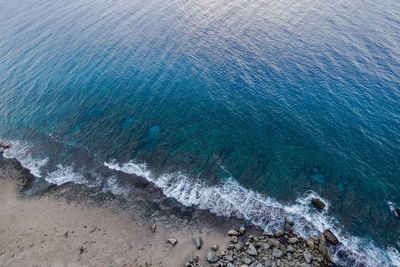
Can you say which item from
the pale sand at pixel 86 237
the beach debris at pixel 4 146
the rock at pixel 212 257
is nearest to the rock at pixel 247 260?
the rock at pixel 212 257

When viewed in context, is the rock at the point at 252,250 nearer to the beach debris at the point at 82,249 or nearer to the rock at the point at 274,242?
the rock at the point at 274,242

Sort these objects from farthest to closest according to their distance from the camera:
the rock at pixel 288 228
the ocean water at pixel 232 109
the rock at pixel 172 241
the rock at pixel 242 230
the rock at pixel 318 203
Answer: the ocean water at pixel 232 109
the rock at pixel 318 203
the rock at pixel 242 230
the rock at pixel 288 228
the rock at pixel 172 241

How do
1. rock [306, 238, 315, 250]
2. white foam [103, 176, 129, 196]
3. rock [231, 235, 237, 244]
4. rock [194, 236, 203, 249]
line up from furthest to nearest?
1. white foam [103, 176, 129, 196]
2. rock [231, 235, 237, 244]
3. rock [194, 236, 203, 249]
4. rock [306, 238, 315, 250]

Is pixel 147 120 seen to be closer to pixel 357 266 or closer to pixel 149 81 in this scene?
pixel 149 81

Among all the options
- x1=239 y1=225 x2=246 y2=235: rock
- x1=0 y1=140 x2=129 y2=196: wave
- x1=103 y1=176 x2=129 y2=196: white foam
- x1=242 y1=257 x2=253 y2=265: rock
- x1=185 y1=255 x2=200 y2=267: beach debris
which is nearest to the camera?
x1=242 y1=257 x2=253 y2=265: rock

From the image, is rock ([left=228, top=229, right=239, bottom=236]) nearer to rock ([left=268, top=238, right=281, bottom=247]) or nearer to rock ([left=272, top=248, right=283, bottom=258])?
rock ([left=268, top=238, right=281, bottom=247])

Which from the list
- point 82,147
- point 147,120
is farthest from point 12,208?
point 147,120

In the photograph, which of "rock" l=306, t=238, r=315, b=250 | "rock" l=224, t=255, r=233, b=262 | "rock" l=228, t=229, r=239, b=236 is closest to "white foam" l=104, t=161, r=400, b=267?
"rock" l=306, t=238, r=315, b=250

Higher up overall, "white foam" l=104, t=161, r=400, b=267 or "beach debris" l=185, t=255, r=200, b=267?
"beach debris" l=185, t=255, r=200, b=267
